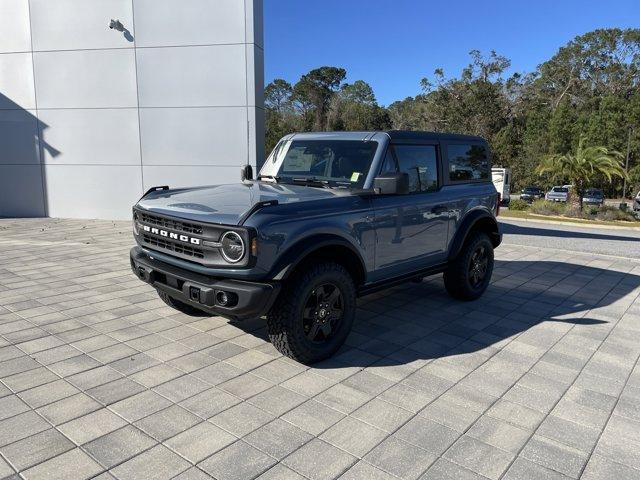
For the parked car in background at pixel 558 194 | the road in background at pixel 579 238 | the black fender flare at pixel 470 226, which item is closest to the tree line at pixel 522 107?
the parked car in background at pixel 558 194

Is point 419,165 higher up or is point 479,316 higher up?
point 419,165

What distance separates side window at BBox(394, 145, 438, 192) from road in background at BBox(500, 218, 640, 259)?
6341 millimetres

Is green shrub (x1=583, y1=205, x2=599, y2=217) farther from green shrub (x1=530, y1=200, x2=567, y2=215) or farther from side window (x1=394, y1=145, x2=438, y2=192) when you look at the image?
side window (x1=394, y1=145, x2=438, y2=192)

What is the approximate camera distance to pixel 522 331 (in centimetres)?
485

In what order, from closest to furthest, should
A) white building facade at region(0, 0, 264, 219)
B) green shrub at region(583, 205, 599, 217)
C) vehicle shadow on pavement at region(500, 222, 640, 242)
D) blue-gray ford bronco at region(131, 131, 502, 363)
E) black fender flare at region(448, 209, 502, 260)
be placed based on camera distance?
blue-gray ford bronco at region(131, 131, 502, 363), black fender flare at region(448, 209, 502, 260), white building facade at region(0, 0, 264, 219), vehicle shadow on pavement at region(500, 222, 640, 242), green shrub at region(583, 205, 599, 217)

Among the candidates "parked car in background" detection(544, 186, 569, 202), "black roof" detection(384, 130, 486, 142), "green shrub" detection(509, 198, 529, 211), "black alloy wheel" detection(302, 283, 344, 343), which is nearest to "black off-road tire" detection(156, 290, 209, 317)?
"black alloy wheel" detection(302, 283, 344, 343)

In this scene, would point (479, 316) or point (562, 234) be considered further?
point (562, 234)

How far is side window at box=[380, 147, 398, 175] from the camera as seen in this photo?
4.40 m

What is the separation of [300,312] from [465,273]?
2.60 meters

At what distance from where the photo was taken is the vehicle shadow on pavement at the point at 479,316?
429 centimetres

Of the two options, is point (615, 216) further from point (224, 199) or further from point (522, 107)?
point (522, 107)

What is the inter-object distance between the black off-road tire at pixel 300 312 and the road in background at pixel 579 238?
7.79 metres

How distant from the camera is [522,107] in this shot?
4809cm

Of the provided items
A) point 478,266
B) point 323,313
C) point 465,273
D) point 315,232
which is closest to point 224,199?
point 315,232
